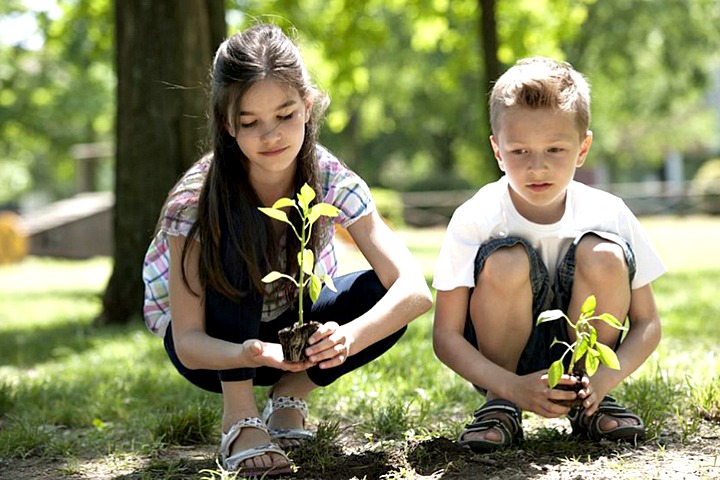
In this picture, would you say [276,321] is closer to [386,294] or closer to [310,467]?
[386,294]

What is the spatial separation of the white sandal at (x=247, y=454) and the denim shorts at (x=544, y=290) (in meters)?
0.74

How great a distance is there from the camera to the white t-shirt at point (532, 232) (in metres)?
2.67

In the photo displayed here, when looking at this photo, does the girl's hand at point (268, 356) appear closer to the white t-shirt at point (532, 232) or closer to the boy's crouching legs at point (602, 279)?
the white t-shirt at point (532, 232)

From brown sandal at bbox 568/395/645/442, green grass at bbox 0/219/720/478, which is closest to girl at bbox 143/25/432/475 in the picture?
green grass at bbox 0/219/720/478

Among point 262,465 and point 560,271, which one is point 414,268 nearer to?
point 560,271

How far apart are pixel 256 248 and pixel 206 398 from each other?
106 centimetres

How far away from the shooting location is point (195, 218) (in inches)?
104

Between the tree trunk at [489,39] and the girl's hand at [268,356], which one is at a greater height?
the tree trunk at [489,39]

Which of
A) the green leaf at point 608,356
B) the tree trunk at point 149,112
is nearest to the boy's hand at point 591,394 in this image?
the green leaf at point 608,356

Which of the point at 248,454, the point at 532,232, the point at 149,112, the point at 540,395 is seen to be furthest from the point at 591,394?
the point at 149,112

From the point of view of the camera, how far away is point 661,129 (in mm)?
38406

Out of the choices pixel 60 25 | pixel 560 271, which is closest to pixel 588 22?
pixel 60 25

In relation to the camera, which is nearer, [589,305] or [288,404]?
[589,305]

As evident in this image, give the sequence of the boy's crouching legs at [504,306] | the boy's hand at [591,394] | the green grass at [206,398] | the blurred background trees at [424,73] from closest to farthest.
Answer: the boy's hand at [591,394] → the boy's crouching legs at [504,306] → the green grass at [206,398] → the blurred background trees at [424,73]
